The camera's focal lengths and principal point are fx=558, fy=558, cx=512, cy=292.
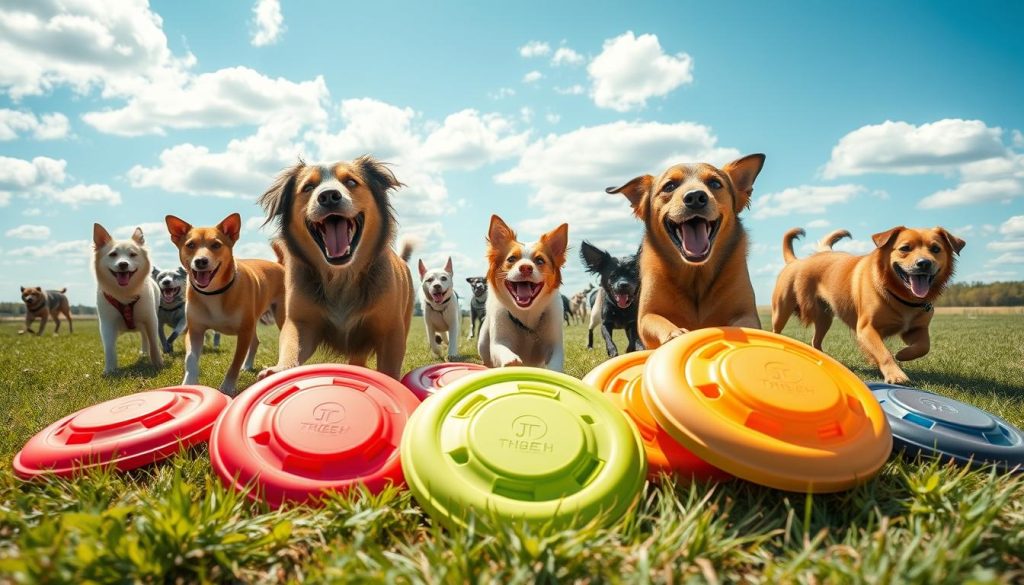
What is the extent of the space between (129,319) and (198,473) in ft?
24.7

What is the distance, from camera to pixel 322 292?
16.3 ft

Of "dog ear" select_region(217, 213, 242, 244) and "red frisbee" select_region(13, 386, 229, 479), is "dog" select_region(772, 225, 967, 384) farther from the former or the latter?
"dog ear" select_region(217, 213, 242, 244)

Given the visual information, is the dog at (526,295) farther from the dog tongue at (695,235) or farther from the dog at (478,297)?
the dog at (478,297)

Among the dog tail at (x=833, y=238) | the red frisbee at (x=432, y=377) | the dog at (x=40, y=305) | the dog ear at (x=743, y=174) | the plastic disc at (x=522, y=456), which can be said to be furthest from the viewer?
the dog at (x=40, y=305)

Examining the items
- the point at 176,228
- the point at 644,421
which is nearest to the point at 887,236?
the point at 644,421

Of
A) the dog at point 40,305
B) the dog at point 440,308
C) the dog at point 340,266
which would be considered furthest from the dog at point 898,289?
the dog at point 40,305

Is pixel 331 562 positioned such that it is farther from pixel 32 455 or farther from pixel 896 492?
pixel 896 492

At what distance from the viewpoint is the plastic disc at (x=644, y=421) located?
2.81 m

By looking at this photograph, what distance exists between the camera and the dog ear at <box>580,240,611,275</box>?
9477 mm

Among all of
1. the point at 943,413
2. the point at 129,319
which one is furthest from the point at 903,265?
the point at 129,319

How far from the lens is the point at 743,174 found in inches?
193

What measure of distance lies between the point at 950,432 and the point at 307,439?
3.46 m

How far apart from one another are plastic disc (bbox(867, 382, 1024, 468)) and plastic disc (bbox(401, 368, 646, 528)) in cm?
170

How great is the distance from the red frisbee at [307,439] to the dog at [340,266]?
5.86ft
